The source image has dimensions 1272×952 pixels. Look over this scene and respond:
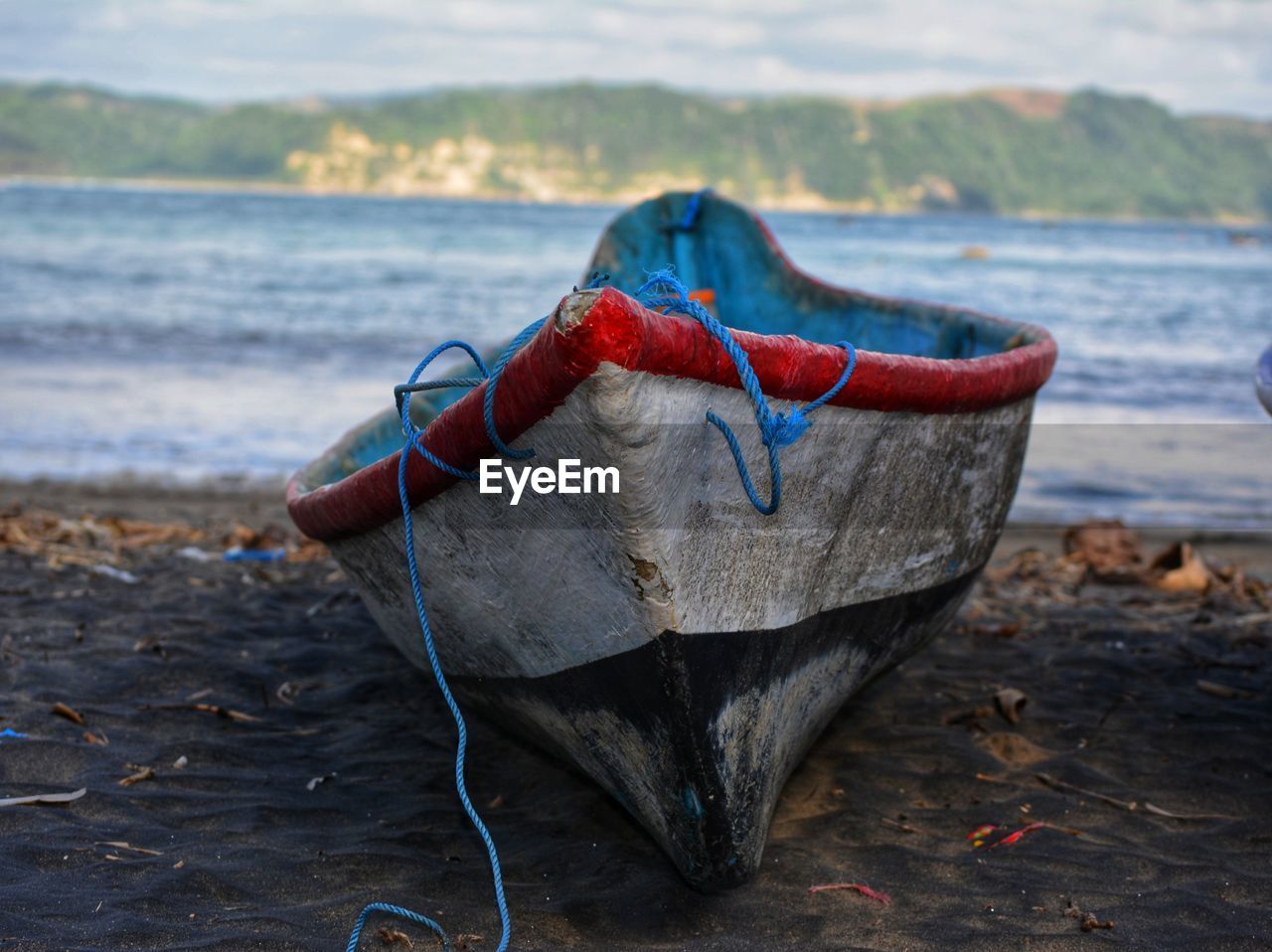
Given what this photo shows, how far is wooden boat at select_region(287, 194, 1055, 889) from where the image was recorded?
2.29 m

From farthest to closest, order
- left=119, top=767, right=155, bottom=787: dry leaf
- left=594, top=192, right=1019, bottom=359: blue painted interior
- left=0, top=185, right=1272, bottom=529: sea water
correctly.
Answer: left=0, top=185, right=1272, bottom=529: sea water
left=594, top=192, right=1019, bottom=359: blue painted interior
left=119, top=767, right=155, bottom=787: dry leaf

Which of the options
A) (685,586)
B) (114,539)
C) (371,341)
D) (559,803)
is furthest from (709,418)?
(371,341)

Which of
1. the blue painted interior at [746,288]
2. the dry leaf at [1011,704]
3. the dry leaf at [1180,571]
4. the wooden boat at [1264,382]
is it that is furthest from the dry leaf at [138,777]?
the dry leaf at [1180,571]

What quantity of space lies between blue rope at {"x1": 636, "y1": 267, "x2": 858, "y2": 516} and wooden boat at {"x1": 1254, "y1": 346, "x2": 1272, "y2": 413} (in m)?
2.04

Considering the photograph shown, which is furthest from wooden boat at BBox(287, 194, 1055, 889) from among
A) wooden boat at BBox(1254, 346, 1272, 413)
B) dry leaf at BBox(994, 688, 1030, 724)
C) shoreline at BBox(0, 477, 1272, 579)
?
shoreline at BBox(0, 477, 1272, 579)

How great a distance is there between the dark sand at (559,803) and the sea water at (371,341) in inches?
156

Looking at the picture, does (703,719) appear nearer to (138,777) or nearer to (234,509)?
(138,777)

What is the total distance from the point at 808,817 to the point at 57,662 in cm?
286

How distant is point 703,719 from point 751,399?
2.53ft

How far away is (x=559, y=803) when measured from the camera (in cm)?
361

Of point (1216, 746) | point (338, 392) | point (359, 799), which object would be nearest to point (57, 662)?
point (359, 799)

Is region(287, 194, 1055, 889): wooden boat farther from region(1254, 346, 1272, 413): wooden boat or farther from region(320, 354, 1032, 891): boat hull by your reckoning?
region(1254, 346, 1272, 413): wooden boat

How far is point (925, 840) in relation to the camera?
3428mm

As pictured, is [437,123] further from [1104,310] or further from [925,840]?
[925,840]
